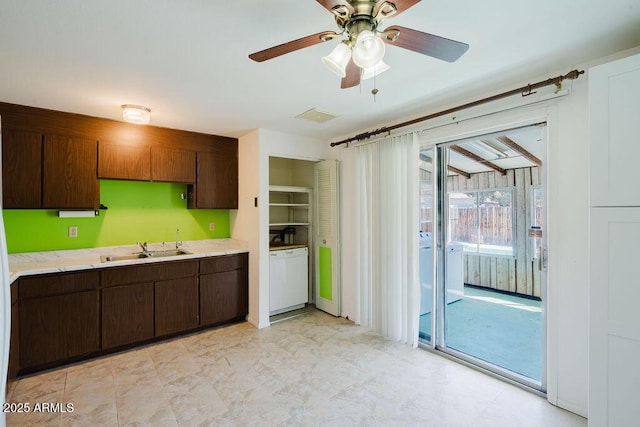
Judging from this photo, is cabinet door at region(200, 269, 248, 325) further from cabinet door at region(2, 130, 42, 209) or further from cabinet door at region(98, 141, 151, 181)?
cabinet door at region(2, 130, 42, 209)

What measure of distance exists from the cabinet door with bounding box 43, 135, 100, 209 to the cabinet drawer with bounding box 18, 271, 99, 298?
720 millimetres

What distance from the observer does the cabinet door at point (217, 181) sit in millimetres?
3684

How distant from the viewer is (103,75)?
2.11m

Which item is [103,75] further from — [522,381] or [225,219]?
[522,381]

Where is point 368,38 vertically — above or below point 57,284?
above

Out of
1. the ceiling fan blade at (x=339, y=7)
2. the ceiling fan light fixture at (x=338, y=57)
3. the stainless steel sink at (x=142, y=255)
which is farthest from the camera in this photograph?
the stainless steel sink at (x=142, y=255)

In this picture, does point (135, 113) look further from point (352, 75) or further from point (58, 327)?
point (352, 75)

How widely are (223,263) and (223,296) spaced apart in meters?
0.40

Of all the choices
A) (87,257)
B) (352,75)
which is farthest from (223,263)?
(352,75)

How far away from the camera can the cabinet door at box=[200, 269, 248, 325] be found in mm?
3416

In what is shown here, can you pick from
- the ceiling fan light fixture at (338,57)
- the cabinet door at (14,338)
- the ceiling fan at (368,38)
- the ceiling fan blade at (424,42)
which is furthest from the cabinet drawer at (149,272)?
the ceiling fan blade at (424,42)

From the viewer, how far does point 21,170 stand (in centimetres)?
267

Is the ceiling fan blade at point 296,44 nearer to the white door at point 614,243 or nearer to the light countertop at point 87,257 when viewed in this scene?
the white door at point 614,243

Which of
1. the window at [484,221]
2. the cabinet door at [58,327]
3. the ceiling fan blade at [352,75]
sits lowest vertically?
the cabinet door at [58,327]
